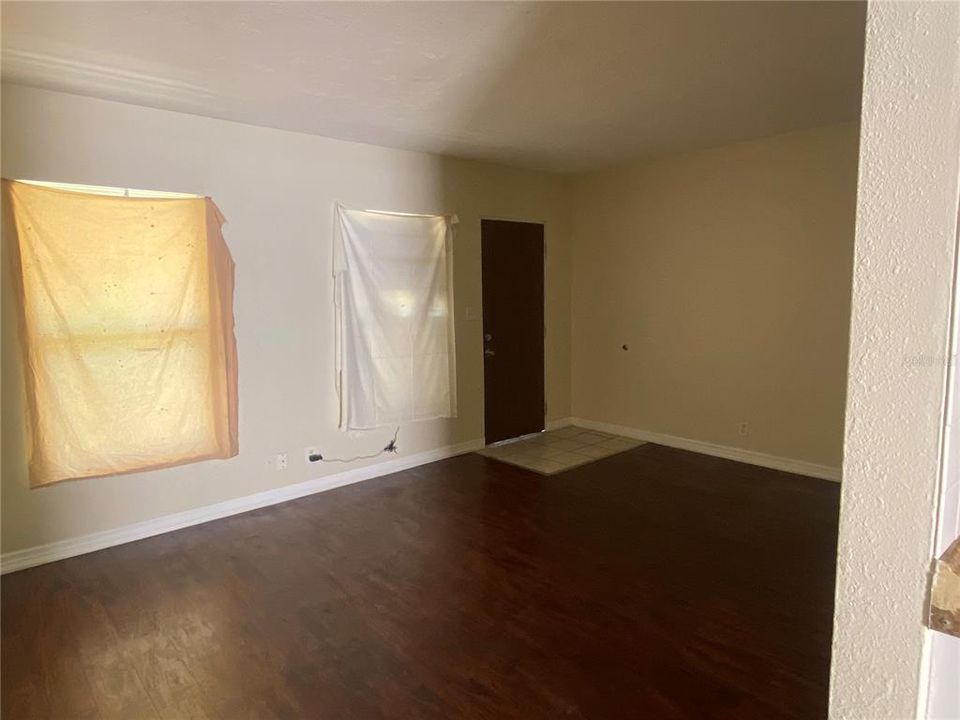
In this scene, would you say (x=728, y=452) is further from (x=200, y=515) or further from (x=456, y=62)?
(x=200, y=515)

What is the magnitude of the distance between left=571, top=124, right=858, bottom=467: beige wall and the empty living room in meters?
0.03

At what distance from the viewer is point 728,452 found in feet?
15.5

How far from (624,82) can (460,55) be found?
906 millimetres

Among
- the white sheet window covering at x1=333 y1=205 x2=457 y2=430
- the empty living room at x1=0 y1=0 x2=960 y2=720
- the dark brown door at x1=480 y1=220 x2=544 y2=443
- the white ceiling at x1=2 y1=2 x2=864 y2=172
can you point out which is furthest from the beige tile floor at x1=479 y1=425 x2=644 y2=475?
the white ceiling at x1=2 y1=2 x2=864 y2=172

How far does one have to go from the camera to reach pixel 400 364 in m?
4.43

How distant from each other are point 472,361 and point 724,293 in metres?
2.15

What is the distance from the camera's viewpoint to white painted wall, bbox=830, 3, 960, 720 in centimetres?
70

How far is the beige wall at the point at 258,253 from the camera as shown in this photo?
2.98 metres

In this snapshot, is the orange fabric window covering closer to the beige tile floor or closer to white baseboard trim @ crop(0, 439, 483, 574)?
white baseboard trim @ crop(0, 439, 483, 574)

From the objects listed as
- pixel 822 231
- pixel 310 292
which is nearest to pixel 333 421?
pixel 310 292

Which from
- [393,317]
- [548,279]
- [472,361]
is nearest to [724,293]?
[548,279]

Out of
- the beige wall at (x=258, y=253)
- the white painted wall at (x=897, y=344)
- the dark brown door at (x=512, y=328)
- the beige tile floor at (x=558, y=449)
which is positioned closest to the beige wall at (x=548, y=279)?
the beige wall at (x=258, y=253)

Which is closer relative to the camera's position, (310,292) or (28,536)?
(28,536)

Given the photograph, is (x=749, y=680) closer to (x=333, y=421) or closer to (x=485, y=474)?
(x=485, y=474)
